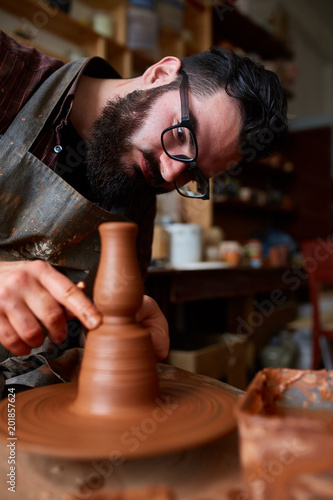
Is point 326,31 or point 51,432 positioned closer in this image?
point 51,432

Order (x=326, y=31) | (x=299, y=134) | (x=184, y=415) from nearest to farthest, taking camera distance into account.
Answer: (x=184, y=415), (x=299, y=134), (x=326, y=31)

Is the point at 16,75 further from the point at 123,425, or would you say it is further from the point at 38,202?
the point at 123,425

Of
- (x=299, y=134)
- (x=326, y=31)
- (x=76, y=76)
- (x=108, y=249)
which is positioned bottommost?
(x=299, y=134)

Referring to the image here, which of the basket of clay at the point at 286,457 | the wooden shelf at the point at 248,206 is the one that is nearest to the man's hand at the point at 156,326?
the basket of clay at the point at 286,457

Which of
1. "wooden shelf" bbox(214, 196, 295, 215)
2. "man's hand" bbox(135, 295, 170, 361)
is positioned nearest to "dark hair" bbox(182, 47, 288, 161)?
"man's hand" bbox(135, 295, 170, 361)

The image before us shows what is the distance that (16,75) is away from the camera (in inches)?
49.5

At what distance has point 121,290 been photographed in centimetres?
71

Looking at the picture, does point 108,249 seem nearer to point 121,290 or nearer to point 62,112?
point 121,290

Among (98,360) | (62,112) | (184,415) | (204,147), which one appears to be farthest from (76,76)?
(184,415)

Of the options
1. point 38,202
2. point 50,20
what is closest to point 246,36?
point 50,20

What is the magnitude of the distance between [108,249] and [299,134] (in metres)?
4.51

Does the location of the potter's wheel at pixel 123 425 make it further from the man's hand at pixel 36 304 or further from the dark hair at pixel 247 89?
the dark hair at pixel 247 89

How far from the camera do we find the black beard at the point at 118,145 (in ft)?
4.45

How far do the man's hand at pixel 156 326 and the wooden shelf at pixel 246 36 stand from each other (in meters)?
3.15
